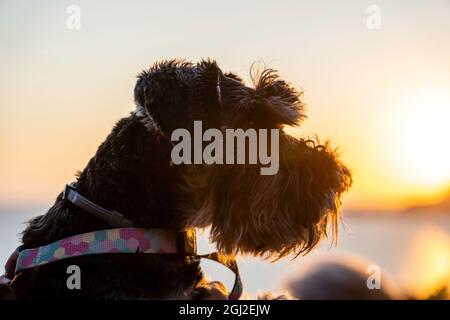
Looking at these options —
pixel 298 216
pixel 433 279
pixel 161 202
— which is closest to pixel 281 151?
pixel 298 216

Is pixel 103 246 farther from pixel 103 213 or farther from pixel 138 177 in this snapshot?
pixel 138 177

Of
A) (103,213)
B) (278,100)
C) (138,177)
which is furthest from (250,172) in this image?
(103,213)

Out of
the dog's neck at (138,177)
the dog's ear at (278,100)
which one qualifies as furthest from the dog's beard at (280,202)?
the dog's neck at (138,177)

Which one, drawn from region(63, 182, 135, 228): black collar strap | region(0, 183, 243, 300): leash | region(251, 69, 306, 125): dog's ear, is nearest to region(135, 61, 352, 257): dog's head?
region(251, 69, 306, 125): dog's ear

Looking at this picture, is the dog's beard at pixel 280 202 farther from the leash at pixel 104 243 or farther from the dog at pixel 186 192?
the leash at pixel 104 243

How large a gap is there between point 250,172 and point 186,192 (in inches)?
18.6

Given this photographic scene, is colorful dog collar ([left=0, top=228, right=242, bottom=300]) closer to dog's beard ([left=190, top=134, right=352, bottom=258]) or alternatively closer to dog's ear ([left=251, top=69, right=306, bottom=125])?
dog's beard ([left=190, top=134, right=352, bottom=258])

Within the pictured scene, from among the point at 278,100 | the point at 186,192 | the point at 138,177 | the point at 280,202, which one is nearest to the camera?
the point at 138,177

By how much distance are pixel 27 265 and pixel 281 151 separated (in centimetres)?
161

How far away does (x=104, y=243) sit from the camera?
3.74 meters

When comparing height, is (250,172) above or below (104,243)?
above

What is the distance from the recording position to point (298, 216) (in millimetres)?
4422

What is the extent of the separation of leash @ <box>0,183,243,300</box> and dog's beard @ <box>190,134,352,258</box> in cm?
36

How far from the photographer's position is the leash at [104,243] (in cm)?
374
